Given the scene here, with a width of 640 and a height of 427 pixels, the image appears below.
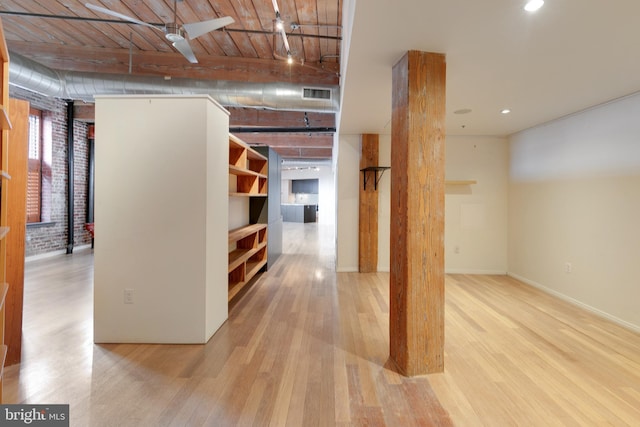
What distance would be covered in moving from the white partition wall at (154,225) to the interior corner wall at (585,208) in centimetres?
439

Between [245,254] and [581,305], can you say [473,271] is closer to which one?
[581,305]

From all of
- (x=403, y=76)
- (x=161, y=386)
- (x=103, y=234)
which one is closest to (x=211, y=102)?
(x=103, y=234)

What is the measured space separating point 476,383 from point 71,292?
5.02 m

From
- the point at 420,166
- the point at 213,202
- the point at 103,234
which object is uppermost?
the point at 420,166

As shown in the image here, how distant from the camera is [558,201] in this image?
160 inches

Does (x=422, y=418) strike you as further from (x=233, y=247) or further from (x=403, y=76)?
(x=233, y=247)

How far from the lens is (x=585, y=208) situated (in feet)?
12.0

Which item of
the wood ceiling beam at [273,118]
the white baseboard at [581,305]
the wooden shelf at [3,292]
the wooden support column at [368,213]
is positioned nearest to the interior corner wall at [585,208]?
the white baseboard at [581,305]

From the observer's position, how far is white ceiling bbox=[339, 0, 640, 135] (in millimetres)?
1739

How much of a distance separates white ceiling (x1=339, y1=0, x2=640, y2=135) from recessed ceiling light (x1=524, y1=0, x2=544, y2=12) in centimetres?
3

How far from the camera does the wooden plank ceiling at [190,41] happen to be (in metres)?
3.31

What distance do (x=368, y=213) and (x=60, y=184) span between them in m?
7.08

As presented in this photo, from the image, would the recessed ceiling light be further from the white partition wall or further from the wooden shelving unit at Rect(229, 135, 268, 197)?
the wooden shelving unit at Rect(229, 135, 268, 197)

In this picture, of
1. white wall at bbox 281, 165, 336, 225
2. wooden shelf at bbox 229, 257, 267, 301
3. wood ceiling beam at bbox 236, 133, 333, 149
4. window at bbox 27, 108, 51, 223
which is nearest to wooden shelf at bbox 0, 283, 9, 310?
wooden shelf at bbox 229, 257, 267, 301
